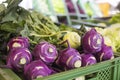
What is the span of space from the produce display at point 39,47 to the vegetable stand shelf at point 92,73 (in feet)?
0.13

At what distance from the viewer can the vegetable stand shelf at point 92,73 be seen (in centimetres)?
73

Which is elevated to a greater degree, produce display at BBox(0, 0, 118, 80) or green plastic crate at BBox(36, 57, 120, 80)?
produce display at BBox(0, 0, 118, 80)

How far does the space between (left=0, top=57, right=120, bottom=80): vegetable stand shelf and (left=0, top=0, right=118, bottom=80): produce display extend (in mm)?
41

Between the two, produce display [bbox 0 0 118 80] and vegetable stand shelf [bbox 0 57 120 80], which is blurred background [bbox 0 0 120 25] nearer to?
produce display [bbox 0 0 118 80]

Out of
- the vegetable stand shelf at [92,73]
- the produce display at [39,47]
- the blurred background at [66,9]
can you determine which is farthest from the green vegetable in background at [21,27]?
the blurred background at [66,9]

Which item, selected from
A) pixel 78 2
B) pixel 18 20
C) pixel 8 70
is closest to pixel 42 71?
pixel 8 70

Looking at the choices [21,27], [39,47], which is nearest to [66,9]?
[21,27]

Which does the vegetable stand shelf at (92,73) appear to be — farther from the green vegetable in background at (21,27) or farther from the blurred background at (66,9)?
the blurred background at (66,9)

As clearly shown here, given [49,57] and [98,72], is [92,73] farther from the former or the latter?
[49,57]

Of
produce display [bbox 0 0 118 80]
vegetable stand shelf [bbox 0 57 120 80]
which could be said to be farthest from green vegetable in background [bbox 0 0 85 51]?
vegetable stand shelf [bbox 0 57 120 80]

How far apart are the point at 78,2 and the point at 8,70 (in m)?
2.50

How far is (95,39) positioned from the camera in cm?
87

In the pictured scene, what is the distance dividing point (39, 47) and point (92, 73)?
0.25 meters

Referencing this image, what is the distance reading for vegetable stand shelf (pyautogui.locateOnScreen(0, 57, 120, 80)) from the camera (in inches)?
28.8
